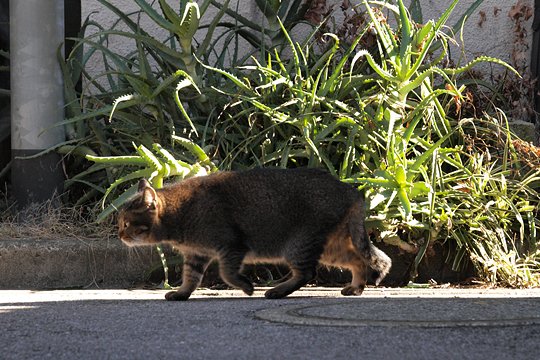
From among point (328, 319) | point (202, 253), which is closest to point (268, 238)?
point (202, 253)

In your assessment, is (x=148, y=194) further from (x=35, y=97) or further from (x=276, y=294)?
(x=35, y=97)

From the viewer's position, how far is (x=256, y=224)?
20.2ft

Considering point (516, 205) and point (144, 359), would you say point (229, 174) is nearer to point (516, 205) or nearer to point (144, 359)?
point (516, 205)

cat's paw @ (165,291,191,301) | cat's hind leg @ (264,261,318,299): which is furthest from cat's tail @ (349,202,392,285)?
cat's paw @ (165,291,191,301)

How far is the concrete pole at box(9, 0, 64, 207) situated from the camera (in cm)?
736

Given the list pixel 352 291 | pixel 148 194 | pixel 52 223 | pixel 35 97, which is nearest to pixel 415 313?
pixel 352 291

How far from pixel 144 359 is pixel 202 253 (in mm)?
2178

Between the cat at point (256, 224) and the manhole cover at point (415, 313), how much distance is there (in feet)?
2.53

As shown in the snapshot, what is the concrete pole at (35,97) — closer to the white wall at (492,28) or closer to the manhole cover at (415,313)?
the white wall at (492,28)

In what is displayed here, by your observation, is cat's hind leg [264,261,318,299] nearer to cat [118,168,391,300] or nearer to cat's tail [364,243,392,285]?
cat [118,168,391,300]

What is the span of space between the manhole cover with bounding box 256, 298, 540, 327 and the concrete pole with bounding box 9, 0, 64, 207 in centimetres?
269

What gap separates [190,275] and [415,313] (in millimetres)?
1665

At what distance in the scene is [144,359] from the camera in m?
3.97

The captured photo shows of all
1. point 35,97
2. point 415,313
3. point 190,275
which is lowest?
point 190,275
